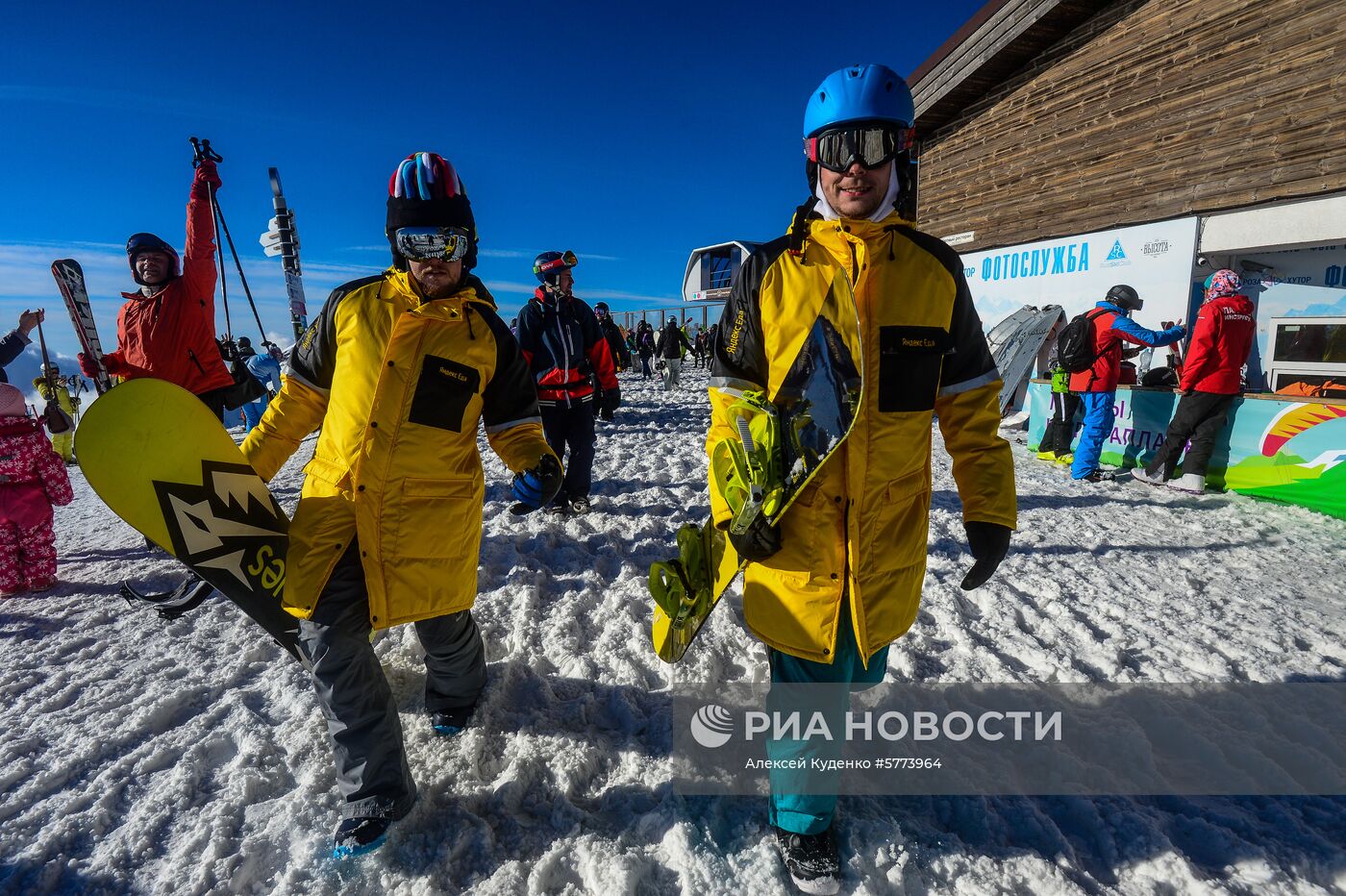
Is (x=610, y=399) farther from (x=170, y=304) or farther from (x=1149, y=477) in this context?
(x=1149, y=477)

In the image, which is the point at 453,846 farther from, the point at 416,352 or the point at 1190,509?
the point at 1190,509

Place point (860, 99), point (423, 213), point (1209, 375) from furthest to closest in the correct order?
point (1209, 375), point (423, 213), point (860, 99)

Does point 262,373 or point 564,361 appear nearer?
point 564,361

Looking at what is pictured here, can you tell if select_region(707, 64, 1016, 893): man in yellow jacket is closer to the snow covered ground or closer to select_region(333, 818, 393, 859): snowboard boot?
the snow covered ground

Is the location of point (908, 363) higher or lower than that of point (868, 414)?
higher

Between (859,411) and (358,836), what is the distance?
2.05m

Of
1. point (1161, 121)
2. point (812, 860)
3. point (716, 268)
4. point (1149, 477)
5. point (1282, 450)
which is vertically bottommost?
point (1149, 477)

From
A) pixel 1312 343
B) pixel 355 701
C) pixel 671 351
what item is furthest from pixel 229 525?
pixel 671 351

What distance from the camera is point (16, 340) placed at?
174 inches

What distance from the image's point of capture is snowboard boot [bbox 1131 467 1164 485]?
656cm

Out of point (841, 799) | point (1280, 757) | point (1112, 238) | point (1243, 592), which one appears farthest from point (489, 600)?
point (1112, 238)

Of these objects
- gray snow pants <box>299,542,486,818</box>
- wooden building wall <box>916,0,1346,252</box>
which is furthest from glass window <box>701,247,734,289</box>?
gray snow pants <box>299,542,486,818</box>

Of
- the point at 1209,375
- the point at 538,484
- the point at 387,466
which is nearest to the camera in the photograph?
the point at 387,466

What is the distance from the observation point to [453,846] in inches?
78.2
